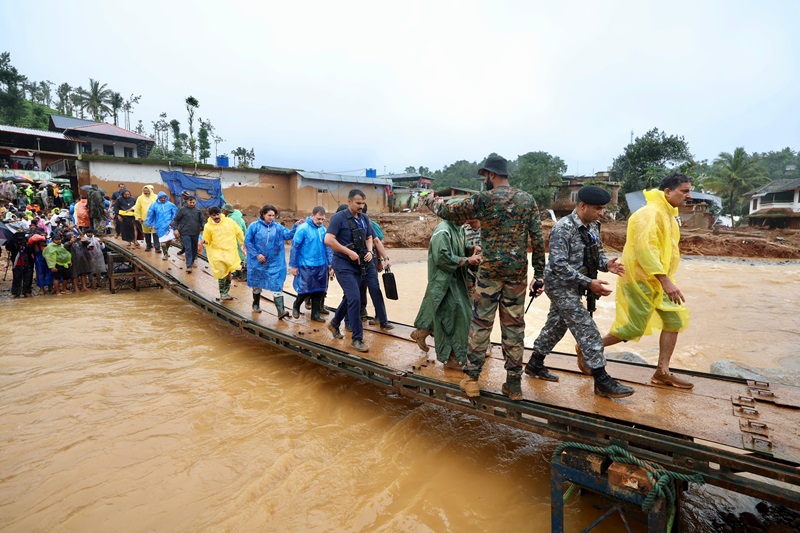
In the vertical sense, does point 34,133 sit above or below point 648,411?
above

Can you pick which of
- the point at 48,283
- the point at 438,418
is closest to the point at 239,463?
the point at 438,418

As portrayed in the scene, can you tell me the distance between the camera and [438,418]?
4.40 metres

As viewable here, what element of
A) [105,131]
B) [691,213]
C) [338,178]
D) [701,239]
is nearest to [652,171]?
[691,213]

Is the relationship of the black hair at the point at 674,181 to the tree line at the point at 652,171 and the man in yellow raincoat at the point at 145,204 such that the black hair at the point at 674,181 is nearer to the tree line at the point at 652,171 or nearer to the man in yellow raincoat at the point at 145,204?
the man in yellow raincoat at the point at 145,204

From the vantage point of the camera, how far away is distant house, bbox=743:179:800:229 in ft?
89.0

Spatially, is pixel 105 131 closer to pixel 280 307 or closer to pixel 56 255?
pixel 56 255

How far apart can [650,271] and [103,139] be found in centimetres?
3505

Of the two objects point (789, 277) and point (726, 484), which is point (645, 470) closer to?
point (726, 484)

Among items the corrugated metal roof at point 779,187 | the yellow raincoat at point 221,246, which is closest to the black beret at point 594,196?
the yellow raincoat at point 221,246

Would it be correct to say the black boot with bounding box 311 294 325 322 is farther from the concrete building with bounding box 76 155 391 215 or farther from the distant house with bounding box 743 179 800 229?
the distant house with bounding box 743 179 800 229

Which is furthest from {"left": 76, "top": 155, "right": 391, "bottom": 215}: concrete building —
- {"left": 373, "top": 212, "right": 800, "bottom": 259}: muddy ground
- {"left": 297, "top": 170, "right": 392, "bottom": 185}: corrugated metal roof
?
{"left": 373, "top": 212, "right": 800, "bottom": 259}: muddy ground

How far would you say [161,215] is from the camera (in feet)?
31.0

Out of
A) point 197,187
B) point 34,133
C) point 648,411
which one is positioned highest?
point 34,133

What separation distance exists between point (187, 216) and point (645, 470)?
325 inches
